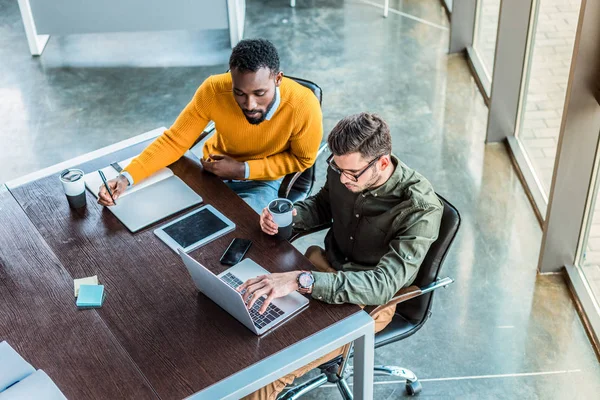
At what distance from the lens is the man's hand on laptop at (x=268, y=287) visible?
7.97 ft

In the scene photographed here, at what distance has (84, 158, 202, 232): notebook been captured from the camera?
2914mm

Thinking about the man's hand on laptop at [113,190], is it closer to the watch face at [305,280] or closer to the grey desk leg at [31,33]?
the watch face at [305,280]

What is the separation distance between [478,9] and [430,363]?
309 cm

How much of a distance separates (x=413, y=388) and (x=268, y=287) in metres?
1.04

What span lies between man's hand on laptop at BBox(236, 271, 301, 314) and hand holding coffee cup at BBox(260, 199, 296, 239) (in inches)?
10.7

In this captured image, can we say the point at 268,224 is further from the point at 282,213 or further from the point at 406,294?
the point at 406,294

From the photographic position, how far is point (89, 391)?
2.26 meters

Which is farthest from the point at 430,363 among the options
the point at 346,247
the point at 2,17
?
the point at 2,17

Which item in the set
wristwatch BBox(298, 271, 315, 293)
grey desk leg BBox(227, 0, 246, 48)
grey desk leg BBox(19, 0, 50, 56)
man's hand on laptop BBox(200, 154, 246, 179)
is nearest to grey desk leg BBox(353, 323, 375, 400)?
wristwatch BBox(298, 271, 315, 293)

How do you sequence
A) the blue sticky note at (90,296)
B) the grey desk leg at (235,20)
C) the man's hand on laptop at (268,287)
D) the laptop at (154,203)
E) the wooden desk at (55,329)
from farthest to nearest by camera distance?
1. the grey desk leg at (235,20)
2. the laptop at (154,203)
3. the blue sticky note at (90,296)
4. the man's hand on laptop at (268,287)
5. the wooden desk at (55,329)

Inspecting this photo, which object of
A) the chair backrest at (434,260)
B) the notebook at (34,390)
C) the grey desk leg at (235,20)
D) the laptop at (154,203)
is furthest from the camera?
the grey desk leg at (235,20)

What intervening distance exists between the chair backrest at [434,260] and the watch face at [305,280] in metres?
0.46

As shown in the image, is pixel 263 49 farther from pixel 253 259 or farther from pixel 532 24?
pixel 532 24

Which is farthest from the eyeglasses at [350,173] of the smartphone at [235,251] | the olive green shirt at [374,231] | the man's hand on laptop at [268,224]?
the smartphone at [235,251]
